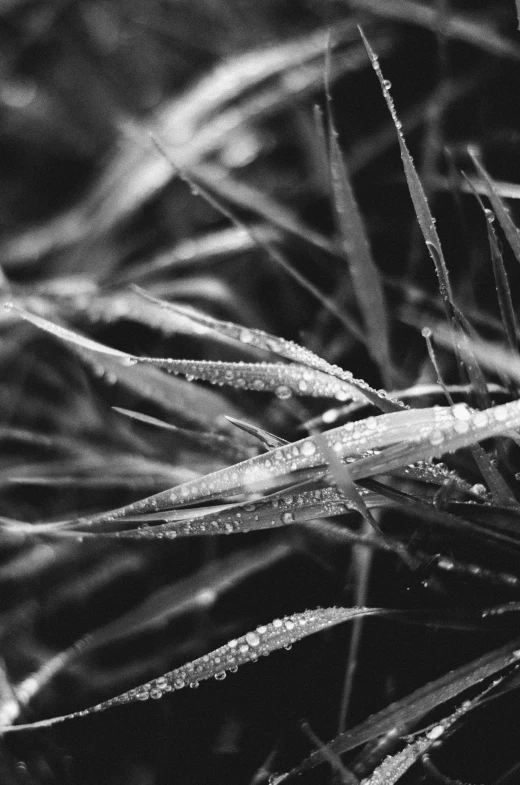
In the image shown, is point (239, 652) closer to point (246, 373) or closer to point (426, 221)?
point (246, 373)

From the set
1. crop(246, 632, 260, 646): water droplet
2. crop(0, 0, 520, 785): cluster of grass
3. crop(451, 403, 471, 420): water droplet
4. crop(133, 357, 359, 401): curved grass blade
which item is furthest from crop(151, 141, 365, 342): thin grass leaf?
crop(246, 632, 260, 646): water droplet

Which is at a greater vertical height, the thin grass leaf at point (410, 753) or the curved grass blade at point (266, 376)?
the curved grass blade at point (266, 376)

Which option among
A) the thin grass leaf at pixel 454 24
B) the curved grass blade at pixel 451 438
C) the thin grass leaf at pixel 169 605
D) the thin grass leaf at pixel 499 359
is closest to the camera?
the curved grass blade at pixel 451 438

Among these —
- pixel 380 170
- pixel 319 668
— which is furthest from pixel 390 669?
pixel 380 170

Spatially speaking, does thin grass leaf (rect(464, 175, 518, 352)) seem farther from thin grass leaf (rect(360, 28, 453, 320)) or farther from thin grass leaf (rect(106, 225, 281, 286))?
thin grass leaf (rect(106, 225, 281, 286))

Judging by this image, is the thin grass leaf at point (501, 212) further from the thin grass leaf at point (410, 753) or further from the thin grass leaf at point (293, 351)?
the thin grass leaf at point (410, 753)

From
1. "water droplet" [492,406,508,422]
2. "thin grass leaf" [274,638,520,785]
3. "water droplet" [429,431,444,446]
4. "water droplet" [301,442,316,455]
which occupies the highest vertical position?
"water droplet" [301,442,316,455]

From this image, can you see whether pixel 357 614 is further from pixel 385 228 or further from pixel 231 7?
pixel 231 7

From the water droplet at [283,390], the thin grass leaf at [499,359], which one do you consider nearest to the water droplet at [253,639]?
the water droplet at [283,390]
